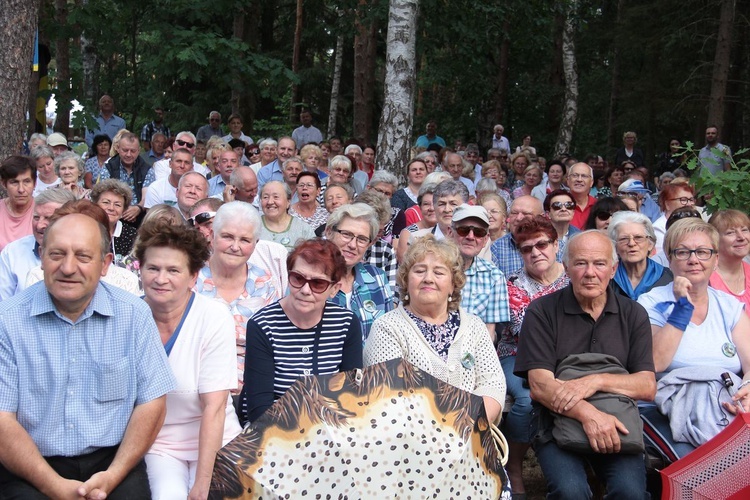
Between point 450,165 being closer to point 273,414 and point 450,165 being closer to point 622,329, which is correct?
point 622,329

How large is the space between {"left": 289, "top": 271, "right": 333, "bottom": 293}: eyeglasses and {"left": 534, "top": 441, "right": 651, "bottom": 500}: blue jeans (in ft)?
Result: 4.58

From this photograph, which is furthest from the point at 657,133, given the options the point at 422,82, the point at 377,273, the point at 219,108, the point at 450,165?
the point at 377,273

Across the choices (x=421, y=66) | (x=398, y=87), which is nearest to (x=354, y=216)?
(x=398, y=87)

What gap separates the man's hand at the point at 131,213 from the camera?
7.06 metres

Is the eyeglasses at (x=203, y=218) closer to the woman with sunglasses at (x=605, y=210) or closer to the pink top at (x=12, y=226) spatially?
the pink top at (x=12, y=226)

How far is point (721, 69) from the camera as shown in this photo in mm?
18578

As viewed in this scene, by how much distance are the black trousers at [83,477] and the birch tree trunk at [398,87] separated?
8.14 m

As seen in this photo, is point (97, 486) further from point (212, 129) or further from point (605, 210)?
point (212, 129)

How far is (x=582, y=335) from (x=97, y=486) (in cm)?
250

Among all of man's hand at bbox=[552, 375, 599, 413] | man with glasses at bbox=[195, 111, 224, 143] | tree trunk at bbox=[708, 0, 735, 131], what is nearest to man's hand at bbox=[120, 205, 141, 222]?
man's hand at bbox=[552, 375, 599, 413]

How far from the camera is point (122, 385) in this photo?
139 inches

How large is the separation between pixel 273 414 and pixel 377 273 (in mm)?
2807

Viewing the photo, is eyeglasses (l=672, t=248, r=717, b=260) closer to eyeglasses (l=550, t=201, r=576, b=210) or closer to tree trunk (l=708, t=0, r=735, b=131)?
eyeglasses (l=550, t=201, r=576, b=210)

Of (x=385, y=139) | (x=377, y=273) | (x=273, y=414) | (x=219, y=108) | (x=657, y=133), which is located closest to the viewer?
(x=273, y=414)
